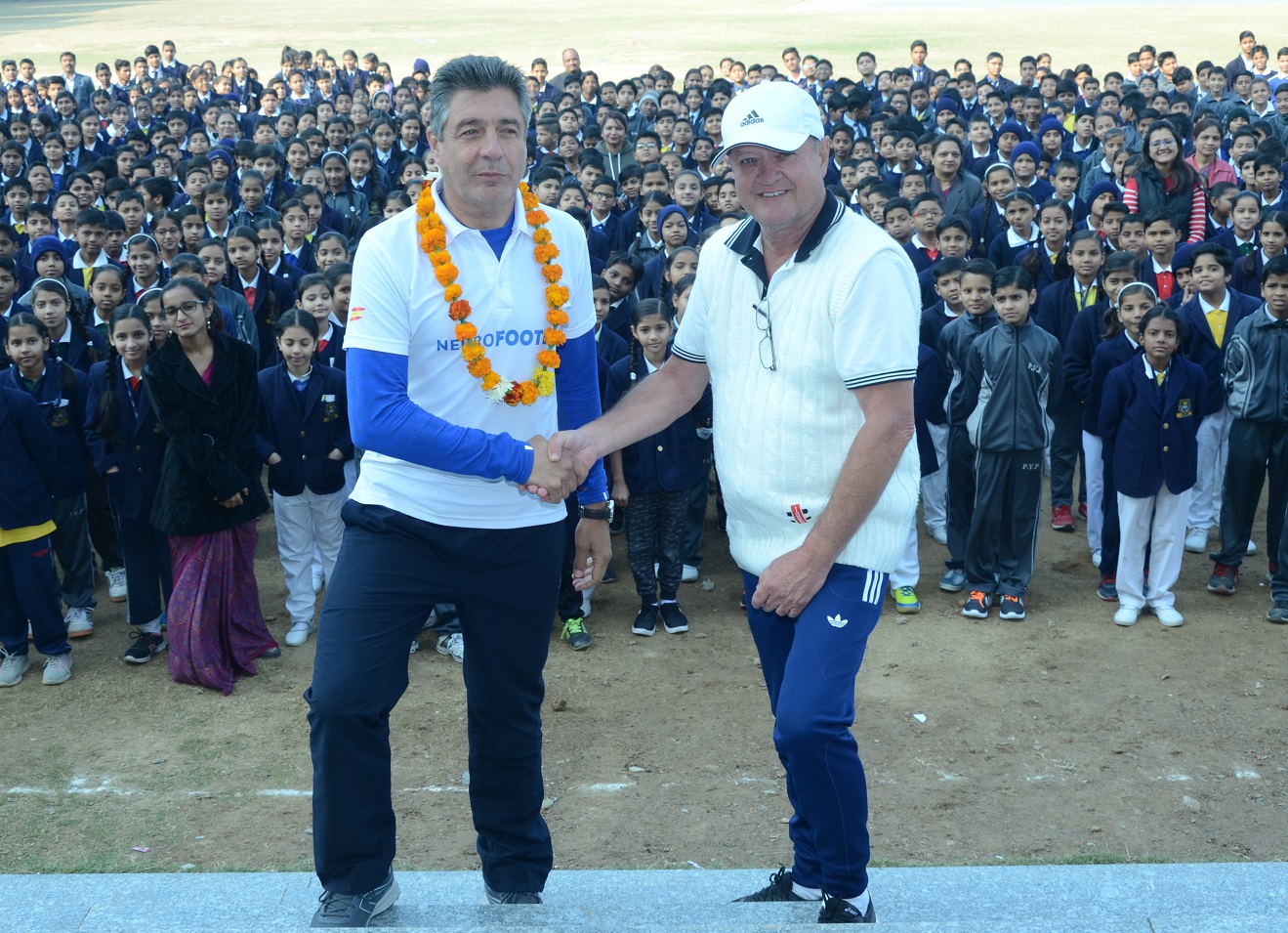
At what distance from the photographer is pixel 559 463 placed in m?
3.19

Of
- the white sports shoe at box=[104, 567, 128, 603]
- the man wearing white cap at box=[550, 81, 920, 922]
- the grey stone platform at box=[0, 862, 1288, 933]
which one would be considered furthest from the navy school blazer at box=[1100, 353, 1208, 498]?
the white sports shoe at box=[104, 567, 128, 603]

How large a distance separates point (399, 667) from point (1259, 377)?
5400mm

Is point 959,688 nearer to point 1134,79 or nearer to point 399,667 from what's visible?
point 399,667

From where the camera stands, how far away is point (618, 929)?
274cm

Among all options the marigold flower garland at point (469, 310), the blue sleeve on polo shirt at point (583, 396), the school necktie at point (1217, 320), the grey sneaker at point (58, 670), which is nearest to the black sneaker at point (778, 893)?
the blue sleeve on polo shirt at point (583, 396)

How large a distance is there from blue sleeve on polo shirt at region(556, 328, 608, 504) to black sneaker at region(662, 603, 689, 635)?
10.6ft

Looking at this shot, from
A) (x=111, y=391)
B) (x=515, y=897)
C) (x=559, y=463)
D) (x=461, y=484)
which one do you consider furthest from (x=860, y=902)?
(x=111, y=391)

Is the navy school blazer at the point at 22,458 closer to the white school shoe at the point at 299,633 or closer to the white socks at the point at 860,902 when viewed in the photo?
the white school shoe at the point at 299,633

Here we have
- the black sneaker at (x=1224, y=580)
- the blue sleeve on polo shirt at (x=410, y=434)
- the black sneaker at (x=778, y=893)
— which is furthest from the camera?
the black sneaker at (x=1224, y=580)

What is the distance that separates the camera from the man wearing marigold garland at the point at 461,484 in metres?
3.06

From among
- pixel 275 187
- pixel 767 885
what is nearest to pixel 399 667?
pixel 767 885

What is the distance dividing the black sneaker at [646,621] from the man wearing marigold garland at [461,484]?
3225mm

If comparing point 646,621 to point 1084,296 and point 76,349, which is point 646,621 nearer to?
point 1084,296

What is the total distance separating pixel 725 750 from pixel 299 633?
2.48 metres
